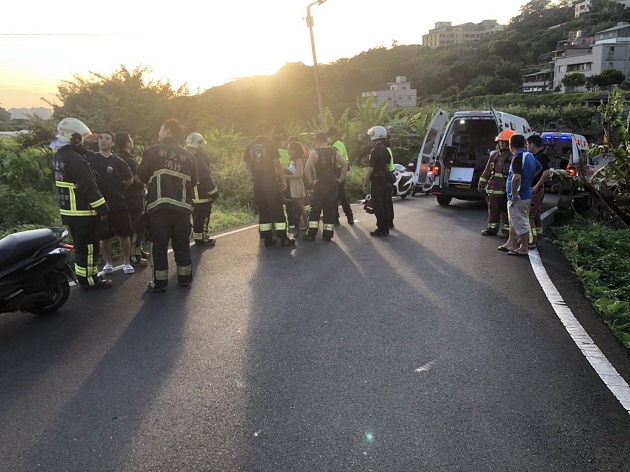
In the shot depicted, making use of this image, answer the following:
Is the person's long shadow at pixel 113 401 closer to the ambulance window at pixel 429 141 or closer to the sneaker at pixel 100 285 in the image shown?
the sneaker at pixel 100 285

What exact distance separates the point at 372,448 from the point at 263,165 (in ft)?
17.9

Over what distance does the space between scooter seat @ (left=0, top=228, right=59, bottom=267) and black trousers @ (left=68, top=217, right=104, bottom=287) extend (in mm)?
567

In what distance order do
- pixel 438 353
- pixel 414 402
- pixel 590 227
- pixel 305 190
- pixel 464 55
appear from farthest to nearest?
1. pixel 464 55
2. pixel 305 190
3. pixel 590 227
4. pixel 438 353
5. pixel 414 402

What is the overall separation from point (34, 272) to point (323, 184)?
4704 millimetres

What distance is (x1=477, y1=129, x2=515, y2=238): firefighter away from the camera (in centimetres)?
841

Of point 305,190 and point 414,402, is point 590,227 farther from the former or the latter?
point 414,402

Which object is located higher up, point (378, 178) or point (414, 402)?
point (378, 178)

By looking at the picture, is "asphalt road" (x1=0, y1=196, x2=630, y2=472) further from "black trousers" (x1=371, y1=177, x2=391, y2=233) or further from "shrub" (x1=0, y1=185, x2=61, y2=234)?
"shrub" (x1=0, y1=185, x2=61, y2=234)

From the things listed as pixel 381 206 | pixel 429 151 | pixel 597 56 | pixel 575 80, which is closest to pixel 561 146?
pixel 429 151

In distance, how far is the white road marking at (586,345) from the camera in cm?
330

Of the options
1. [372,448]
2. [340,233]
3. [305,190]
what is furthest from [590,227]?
[372,448]

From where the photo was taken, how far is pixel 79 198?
5.36 meters

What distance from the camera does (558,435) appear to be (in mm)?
2801

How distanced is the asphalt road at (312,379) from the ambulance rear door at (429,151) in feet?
19.9
